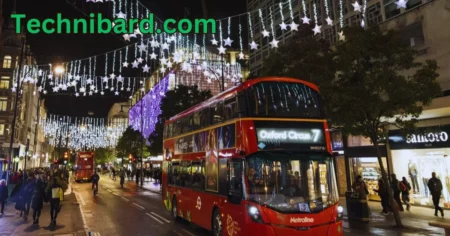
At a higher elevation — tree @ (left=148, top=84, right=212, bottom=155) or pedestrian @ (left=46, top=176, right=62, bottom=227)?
tree @ (left=148, top=84, right=212, bottom=155)

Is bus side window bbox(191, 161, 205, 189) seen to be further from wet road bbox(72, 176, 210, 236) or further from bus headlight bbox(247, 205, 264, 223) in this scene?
bus headlight bbox(247, 205, 264, 223)

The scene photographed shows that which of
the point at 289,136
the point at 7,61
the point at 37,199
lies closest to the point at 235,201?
the point at 289,136

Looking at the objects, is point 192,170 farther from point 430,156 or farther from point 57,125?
point 57,125

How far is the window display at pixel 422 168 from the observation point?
17.4m

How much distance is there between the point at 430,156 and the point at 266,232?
1422 cm

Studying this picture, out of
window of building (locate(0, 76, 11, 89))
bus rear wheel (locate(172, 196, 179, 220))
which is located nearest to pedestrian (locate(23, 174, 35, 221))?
bus rear wheel (locate(172, 196, 179, 220))

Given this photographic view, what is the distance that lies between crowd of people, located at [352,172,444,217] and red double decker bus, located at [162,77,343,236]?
21.1ft

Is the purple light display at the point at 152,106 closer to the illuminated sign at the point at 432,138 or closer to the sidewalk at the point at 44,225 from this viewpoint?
the sidewalk at the point at 44,225

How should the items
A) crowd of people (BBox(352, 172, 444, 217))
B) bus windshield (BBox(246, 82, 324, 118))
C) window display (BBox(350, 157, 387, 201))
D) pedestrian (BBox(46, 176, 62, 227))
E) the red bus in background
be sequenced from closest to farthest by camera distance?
bus windshield (BBox(246, 82, 324, 118))
pedestrian (BBox(46, 176, 62, 227))
crowd of people (BBox(352, 172, 444, 217))
window display (BBox(350, 157, 387, 201))
the red bus in background

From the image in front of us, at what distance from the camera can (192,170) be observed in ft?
41.8

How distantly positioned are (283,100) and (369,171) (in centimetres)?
1476

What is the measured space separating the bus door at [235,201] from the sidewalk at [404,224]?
5388 mm

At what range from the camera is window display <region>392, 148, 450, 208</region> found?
1736 centimetres

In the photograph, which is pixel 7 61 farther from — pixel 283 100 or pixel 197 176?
pixel 283 100
